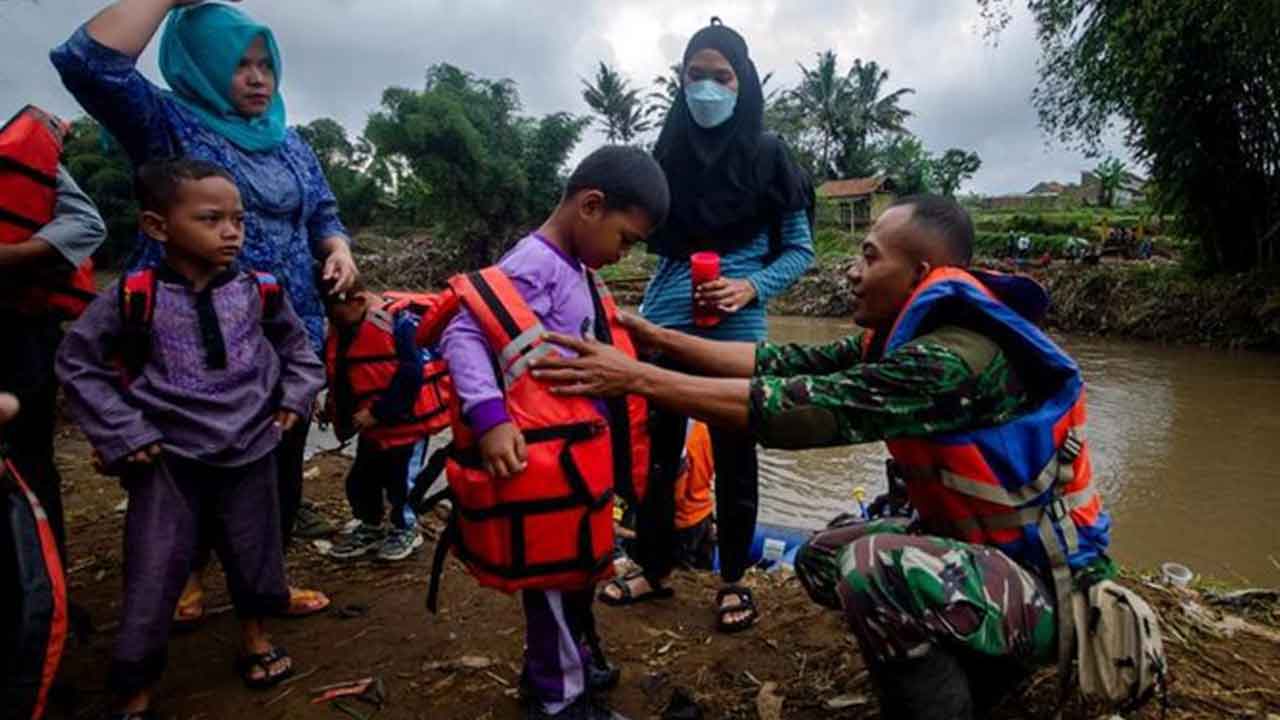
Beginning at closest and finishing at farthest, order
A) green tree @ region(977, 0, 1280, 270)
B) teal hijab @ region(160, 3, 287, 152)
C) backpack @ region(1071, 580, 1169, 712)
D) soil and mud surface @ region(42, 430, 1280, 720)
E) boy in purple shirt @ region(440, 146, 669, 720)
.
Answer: backpack @ region(1071, 580, 1169, 712) → boy in purple shirt @ region(440, 146, 669, 720) → soil and mud surface @ region(42, 430, 1280, 720) → teal hijab @ region(160, 3, 287, 152) → green tree @ region(977, 0, 1280, 270)

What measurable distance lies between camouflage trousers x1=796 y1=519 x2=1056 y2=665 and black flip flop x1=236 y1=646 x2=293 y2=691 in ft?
5.81

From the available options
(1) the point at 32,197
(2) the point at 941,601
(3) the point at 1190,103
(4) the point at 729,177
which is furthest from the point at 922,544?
(3) the point at 1190,103

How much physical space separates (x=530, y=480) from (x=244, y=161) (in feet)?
5.16

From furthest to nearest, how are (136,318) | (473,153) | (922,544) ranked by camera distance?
(473,153) → (136,318) → (922,544)

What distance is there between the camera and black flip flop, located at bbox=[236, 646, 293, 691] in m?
2.28

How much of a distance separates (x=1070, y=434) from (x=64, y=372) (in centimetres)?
265

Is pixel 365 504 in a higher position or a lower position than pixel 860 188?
lower

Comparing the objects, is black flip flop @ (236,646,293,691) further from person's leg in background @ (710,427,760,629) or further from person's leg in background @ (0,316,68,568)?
person's leg in background @ (710,427,760,629)

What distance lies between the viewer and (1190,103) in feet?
41.9

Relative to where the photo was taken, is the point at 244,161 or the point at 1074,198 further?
the point at 1074,198

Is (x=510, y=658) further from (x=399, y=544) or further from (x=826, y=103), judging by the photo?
(x=826, y=103)

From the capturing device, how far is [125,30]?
211cm

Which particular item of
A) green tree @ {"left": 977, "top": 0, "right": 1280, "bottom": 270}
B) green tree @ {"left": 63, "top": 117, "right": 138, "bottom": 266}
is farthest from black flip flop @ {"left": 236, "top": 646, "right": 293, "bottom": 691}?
green tree @ {"left": 63, "top": 117, "right": 138, "bottom": 266}

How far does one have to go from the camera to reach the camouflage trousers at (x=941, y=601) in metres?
1.70
